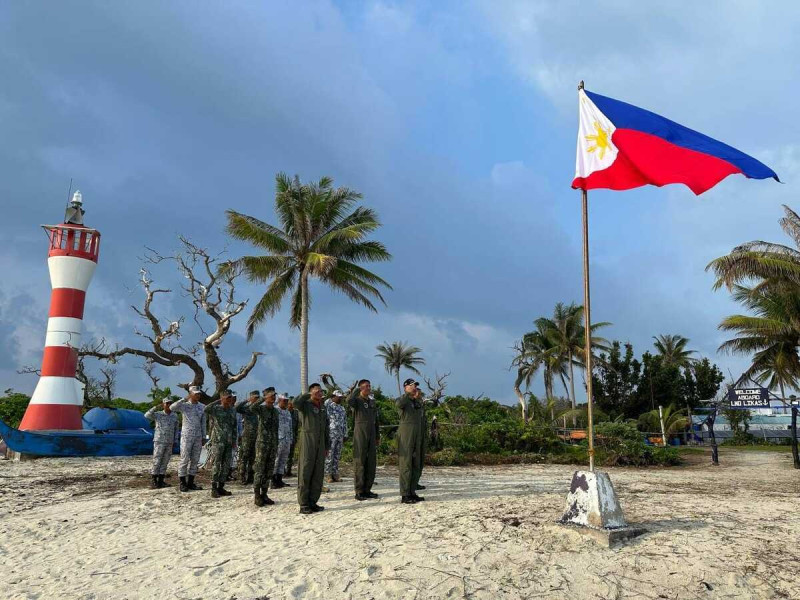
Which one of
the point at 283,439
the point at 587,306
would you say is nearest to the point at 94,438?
the point at 283,439

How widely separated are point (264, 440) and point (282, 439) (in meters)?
2.01

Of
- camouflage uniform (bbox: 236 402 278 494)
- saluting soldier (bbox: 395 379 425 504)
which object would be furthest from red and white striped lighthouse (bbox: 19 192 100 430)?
saluting soldier (bbox: 395 379 425 504)

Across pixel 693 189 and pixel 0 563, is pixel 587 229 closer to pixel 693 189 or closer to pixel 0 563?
pixel 693 189

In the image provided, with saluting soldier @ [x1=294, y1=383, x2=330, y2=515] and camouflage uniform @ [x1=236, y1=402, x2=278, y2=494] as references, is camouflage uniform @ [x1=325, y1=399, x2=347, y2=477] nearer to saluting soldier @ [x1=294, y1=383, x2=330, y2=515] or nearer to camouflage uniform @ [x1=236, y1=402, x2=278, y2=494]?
camouflage uniform @ [x1=236, y1=402, x2=278, y2=494]

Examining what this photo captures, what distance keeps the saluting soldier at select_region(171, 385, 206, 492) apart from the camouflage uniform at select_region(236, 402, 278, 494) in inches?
53.8

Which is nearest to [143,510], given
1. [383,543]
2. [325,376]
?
[325,376]

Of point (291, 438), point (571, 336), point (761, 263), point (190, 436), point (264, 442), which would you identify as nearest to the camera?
point (264, 442)

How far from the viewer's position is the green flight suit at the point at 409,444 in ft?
28.6

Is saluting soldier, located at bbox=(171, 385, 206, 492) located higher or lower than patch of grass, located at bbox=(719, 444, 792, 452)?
higher

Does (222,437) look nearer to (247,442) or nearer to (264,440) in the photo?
→ (247,442)

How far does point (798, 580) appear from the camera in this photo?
5289 millimetres

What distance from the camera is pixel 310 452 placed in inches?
322

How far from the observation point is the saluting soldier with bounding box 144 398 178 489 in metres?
11.0

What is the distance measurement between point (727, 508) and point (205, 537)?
7.27m
